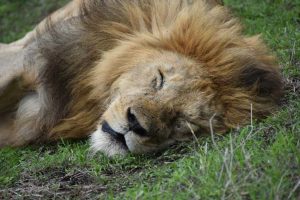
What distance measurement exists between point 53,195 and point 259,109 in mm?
1276

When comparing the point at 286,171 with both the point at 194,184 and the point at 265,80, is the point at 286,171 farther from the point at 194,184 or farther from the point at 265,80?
the point at 265,80

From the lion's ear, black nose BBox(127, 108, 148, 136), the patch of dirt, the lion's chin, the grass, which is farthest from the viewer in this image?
the lion's ear

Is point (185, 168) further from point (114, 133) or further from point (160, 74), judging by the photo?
point (160, 74)

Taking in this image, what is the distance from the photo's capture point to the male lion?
3615 mm

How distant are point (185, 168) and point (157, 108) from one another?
1.50ft

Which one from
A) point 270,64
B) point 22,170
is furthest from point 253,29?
point 22,170

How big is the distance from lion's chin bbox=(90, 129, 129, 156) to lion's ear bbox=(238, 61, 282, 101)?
772 millimetres

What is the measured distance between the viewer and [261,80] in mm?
3932

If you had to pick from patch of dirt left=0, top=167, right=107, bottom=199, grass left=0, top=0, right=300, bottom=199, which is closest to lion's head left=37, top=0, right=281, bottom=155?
grass left=0, top=0, right=300, bottom=199

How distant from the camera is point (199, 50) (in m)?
3.87

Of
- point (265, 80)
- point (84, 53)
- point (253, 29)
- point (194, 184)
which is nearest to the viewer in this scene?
point (194, 184)

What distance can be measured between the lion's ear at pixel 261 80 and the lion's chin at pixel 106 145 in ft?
2.53

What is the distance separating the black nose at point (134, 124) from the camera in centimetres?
344

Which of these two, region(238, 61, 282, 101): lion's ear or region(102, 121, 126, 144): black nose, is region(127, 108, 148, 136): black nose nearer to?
region(102, 121, 126, 144): black nose
